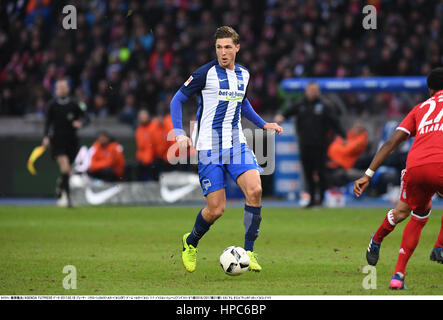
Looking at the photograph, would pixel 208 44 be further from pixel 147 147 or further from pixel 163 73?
pixel 147 147

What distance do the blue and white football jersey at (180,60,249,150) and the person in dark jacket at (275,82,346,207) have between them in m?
8.08

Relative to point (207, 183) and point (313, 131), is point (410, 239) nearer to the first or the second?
point (207, 183)

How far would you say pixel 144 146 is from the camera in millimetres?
18672

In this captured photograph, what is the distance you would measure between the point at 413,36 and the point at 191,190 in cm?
805

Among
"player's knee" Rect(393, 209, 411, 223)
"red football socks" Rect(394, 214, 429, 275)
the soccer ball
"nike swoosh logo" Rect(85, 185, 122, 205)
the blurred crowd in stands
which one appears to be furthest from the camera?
the blurred crowd in stands

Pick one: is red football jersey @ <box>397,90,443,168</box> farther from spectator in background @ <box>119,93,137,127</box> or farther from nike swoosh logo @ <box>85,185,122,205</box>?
spectator in background @ <box>119,93,137,127</box>

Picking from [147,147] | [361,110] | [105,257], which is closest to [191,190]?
[147,147]

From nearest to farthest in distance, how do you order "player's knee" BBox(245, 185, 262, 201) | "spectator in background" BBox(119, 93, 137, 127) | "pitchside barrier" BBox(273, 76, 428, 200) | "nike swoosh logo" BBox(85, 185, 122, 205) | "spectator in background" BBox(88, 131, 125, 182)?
"player's knee" BBox(245, 185, 262, 201)
"nike swoosh logo" BBox(85, 185, 122, 205)
"pitchside barrier" BBox(273, 76, 428, 200)
"spectator in background" BBox(88, 131, 125, 182)
"spectator in background" BBox(119, 93, 137, 127)

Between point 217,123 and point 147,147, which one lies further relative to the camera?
point 147,147

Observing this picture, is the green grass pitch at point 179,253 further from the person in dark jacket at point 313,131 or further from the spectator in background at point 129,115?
the spectator in background at point 129,115

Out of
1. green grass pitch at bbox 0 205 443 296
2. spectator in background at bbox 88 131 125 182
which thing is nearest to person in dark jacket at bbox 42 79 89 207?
green grass pitch at bbox 0 205 443 296

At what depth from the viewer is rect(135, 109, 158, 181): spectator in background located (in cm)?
1859

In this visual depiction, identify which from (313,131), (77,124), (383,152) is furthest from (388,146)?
(77,124)

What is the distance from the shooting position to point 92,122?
1995cm
